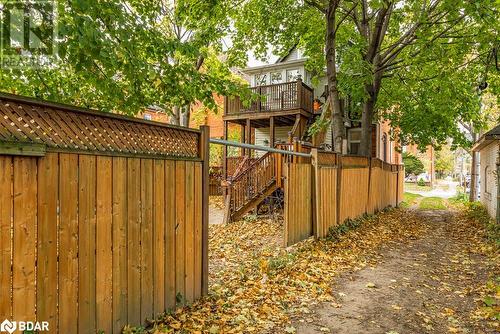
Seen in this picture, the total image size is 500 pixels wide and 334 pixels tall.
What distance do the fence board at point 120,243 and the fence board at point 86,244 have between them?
0.76 ft

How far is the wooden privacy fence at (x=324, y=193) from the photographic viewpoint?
7.03 meters

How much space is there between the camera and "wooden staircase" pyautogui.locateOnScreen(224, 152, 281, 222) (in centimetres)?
1126

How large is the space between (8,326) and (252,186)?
9450 millimetres

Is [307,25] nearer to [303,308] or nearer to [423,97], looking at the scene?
[423,97]

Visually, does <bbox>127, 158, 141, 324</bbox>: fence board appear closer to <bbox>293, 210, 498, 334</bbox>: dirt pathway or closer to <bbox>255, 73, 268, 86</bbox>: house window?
<bbox>293, 210, 498, 334</bbox>: dirt pathway

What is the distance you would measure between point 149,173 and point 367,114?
443 inches

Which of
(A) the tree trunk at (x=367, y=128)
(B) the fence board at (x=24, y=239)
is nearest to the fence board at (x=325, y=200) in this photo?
(A) the tree trunk at (x=367, y=128)

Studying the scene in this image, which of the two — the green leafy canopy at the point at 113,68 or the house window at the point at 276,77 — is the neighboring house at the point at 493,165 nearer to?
the green leafy canopy at the point at 113,68

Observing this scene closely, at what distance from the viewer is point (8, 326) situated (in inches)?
89.1

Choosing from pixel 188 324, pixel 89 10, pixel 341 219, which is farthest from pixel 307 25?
pixel 188 324

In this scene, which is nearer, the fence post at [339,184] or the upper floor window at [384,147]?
the fence post at [339,184]

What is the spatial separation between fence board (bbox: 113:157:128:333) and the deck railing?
13.0 metres

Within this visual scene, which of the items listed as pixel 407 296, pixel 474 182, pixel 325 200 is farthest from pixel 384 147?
pixel 407 296

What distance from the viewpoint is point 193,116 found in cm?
2334
